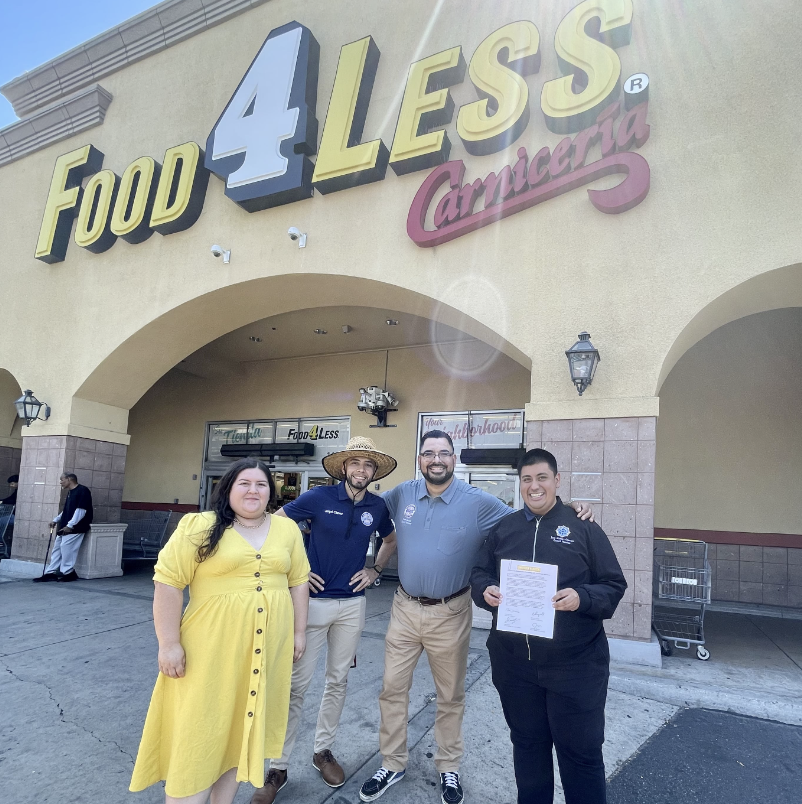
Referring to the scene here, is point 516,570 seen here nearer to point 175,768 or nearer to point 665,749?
point 175,768

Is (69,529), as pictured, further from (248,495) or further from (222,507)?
(248,495)

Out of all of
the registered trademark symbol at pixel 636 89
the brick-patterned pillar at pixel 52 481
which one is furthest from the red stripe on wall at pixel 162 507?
the registered trademark symbol at pixel 636 89

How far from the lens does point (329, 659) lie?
11.3 feet

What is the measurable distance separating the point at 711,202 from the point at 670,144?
32.3 inches

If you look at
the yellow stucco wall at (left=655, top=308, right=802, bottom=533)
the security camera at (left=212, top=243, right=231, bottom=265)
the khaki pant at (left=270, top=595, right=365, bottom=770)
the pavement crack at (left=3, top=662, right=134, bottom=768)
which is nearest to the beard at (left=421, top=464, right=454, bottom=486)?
the khaki pant at (left=270, top=595, right=365, bottom=770)

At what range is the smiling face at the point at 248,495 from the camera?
273 centimetres

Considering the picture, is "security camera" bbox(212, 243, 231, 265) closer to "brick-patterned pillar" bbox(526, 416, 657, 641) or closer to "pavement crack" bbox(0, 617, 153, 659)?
"pavement crack" bbox(0, 617, 153, 659)

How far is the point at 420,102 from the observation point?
23.7 ft

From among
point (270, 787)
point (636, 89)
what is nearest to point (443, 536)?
point (270, 787)

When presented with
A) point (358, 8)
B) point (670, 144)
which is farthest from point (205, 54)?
point (670, 144)

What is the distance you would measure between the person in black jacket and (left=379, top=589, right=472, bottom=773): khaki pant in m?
0.47

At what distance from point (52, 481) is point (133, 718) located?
7068 mm

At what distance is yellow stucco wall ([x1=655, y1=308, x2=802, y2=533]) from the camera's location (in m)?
8.72

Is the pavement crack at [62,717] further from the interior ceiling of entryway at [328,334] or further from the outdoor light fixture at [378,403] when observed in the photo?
the outdoor light fixture at [378,403]
